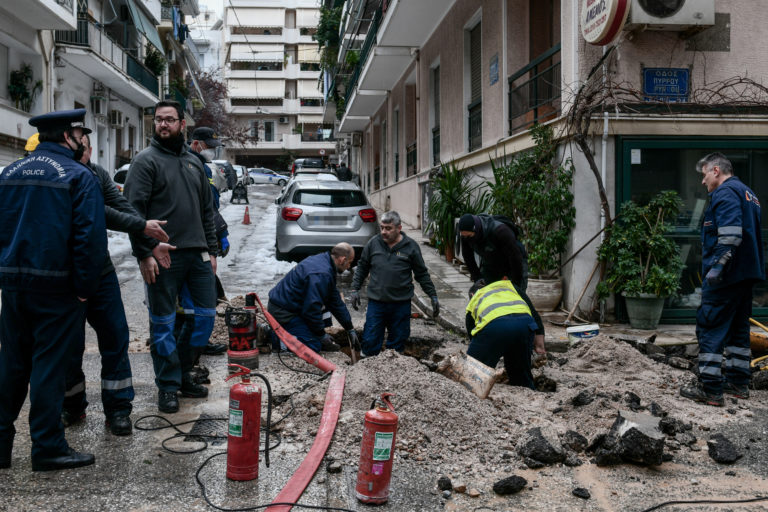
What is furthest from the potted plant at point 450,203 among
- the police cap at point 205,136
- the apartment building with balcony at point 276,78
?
the apartment building with balcony at point 276,78

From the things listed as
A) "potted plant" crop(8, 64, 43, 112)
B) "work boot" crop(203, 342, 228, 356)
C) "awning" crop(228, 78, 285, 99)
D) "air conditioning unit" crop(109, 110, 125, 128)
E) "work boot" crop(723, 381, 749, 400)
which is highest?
"awning" crop(228, 78, 285, 99)

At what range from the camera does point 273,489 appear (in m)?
3.63

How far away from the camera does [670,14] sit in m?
8.17

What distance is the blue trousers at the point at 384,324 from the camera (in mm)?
7027

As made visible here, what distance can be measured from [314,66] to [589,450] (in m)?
62.6

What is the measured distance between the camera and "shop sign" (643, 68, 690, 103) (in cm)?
855

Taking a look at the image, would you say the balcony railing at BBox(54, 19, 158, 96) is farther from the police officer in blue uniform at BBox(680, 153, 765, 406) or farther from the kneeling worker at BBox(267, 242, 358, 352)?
the police officer in blue uniform at BBox(680, 153, 765, 406)

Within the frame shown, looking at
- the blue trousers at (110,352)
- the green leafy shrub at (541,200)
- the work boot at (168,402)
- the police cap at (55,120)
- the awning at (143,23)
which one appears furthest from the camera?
the awning at (143,23)

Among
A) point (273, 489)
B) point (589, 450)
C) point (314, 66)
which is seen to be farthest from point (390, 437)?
point (314, 66)

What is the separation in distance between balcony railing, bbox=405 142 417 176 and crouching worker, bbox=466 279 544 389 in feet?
46.0

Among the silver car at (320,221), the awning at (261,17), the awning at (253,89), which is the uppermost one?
the awning at (261,17)

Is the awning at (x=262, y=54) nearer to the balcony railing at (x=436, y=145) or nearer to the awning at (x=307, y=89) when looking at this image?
the awning at (x=307, y=89)

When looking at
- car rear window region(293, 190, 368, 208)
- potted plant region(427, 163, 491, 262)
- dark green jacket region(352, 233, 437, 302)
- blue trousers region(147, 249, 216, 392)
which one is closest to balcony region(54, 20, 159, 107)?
car rear window region(293, 190, 368, 208)

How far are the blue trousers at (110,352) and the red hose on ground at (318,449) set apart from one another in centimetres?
129
